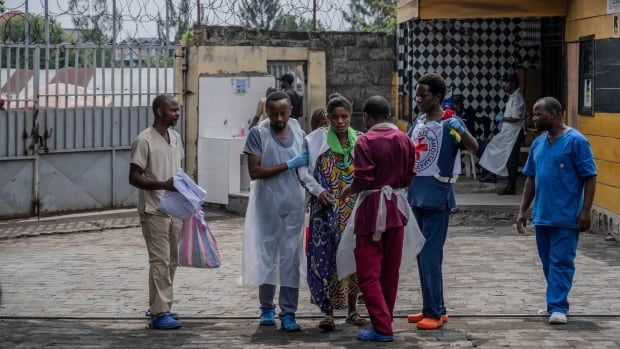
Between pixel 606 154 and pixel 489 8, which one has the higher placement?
pixel 489 8

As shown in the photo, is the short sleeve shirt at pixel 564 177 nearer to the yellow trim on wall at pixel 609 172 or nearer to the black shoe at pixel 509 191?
the yellow trim on wall at pixel 609 172

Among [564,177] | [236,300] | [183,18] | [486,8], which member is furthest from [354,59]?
[564,177]

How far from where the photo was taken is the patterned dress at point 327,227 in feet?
28.4

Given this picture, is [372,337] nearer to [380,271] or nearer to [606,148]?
[380,271]

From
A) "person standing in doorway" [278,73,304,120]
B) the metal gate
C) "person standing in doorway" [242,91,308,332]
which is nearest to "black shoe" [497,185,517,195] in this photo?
"person standing in doorway" [278,73,304,120]

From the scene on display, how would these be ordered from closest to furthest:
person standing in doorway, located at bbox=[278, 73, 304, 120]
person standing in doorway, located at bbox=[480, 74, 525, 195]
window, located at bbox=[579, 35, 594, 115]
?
window, located at bbox=[579, 35, 594, 115] → person standing in doorway, located at bbox=[480, 74, 525, 195] → person standing in doorway, located at bbox=[278, 73, 304, 120]

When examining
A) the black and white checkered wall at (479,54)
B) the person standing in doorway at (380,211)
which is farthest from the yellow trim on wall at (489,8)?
the person standing in doorway at (380,211)

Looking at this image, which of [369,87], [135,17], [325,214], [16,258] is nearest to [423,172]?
[325,214]

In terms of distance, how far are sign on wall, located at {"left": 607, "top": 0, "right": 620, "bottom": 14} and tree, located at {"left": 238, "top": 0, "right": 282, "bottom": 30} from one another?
5.92m

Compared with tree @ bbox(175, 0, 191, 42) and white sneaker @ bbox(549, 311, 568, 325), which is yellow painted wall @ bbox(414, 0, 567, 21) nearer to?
tree @ bbox(175, 0, 191, 42)

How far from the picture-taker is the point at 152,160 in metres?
8.73

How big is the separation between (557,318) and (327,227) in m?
1.78

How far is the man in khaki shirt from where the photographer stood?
28.5 feet

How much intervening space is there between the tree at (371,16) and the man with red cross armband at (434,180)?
10.1 meters
